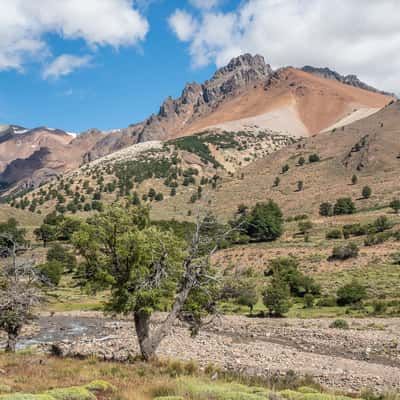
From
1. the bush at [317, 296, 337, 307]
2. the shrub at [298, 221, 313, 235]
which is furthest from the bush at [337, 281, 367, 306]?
the shrub at [298, 221, 313, 235]

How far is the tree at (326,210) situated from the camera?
87625 millimetres

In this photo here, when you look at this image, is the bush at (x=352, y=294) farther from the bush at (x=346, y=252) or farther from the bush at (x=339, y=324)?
the bush at (x=346, y=252)

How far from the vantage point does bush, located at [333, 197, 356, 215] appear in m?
85.3

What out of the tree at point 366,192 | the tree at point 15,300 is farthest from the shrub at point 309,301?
the tree at point 366,192

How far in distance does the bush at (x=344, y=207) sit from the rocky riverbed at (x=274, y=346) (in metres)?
48.3

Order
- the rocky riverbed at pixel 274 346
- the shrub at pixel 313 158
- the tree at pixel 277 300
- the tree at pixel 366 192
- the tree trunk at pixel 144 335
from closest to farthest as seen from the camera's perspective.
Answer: the tree trunk at pixel 144 335 → the rocky riverbed at pixel 274 346 → the tree at pixel 277 300 → the tree at pixel 366 192 → the shrub at pixel 313 158

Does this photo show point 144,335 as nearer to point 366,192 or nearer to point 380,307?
point 380,307

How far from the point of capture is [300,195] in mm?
105500

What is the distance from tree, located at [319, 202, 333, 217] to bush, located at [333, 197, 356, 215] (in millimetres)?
1127

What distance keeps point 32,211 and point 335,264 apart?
328 ft

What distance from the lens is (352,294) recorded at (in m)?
45.2

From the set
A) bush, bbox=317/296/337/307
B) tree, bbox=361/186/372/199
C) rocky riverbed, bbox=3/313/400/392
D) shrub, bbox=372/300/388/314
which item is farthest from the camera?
tree, bbox=361/186/372/199

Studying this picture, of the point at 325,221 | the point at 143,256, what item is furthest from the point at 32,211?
the point at 143,256

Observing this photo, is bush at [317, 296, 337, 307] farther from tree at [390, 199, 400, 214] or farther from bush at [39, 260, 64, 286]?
tree at [390, 199, 400, 214]
